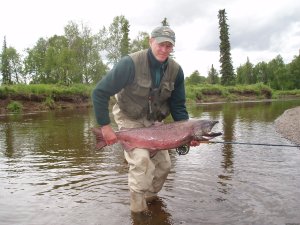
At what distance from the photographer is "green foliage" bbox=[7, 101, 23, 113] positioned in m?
34.2

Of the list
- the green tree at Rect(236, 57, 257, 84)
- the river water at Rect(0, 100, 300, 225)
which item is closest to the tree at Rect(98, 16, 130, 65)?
the river water at Rect(0, 100, 300, 225)

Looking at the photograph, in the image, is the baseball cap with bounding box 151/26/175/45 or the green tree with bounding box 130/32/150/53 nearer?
the baseball cap with bounding box 151/26/175/45

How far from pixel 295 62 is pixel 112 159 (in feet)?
399

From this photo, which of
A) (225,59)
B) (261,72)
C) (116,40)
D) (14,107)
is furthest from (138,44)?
(261,72)

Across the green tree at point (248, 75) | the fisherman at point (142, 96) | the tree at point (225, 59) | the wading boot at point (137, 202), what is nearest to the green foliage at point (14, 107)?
the fisherman at point (142, 96)

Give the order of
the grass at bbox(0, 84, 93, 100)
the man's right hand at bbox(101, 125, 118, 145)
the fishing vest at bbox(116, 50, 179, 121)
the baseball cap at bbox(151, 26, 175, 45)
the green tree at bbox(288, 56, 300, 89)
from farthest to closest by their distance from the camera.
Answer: the green tree at bbox(288, 56, 300, 89) < the grass at bbox(0, 84, 93, 100) < the fishing vest at bbox(116, 50, 179, 121) < the man's right hand at bbox(101, 125, 118, 145) < the baseball cap at bbox(151, 26, 175, 45)

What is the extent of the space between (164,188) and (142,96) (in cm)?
221

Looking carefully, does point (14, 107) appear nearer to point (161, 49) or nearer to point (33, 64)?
point (161, 49)

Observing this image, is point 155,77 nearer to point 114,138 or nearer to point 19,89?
point 114,138

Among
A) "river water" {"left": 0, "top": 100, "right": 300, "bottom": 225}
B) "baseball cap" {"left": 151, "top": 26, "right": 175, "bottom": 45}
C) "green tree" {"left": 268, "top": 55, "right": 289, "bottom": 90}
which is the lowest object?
"river water" {"left": 0, "top": 100, "right": 300, "bottom": 225}

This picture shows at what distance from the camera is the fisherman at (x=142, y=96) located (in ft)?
17.1

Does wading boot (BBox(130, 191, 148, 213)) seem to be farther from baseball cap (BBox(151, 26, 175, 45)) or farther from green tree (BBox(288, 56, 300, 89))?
green tree (BBox(288, 56, 300, 89))

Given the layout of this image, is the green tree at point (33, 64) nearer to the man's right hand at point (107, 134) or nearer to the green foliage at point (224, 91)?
the green foliage at point (224, 91)

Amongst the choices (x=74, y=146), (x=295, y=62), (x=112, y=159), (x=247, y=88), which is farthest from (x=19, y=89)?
(x=295, y=62)
